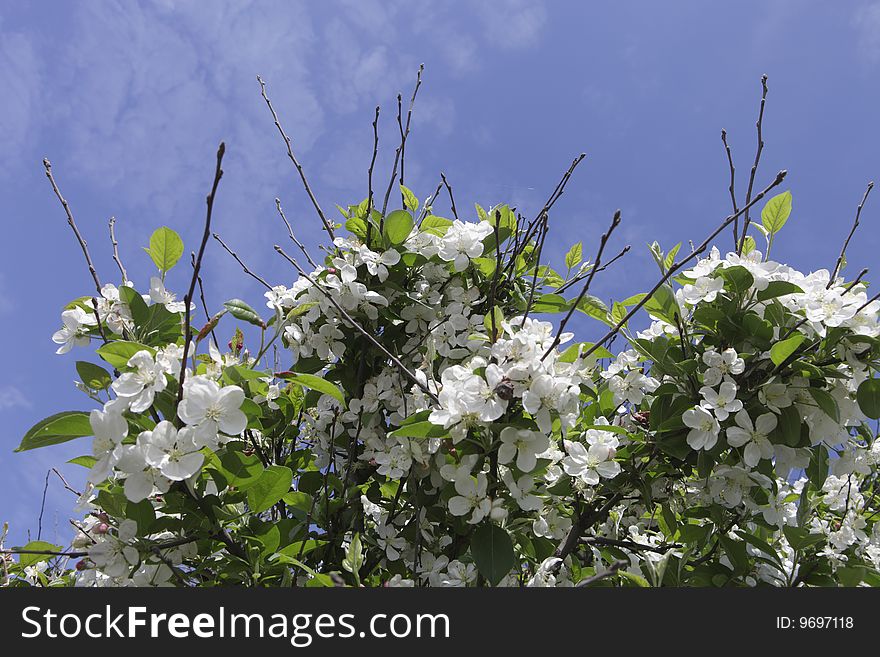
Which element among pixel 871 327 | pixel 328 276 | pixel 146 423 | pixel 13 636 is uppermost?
pixel 328 276

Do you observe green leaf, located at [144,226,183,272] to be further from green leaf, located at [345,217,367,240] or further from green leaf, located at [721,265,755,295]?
green leaf, located at [721,265,755,295]

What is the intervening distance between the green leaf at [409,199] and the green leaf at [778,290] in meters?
1.19

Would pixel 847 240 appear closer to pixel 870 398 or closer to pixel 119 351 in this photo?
pixel 870 398

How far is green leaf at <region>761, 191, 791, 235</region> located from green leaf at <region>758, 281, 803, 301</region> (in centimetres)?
31

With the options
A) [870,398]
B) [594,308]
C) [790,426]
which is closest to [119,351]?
[594,308]

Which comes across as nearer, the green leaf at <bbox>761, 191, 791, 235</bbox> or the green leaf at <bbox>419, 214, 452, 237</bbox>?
the green leaf at <bbox>761, 191, 791, 235</bbox>

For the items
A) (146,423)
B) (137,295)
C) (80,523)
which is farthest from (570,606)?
(80,523)

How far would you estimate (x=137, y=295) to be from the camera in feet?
5.67

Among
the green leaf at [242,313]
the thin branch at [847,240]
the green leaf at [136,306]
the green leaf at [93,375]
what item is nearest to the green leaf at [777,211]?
the thin branch at [847,240]

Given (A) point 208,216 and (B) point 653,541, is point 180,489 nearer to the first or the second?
(A) point 208,216

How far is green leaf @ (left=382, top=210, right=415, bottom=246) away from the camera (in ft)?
6.92

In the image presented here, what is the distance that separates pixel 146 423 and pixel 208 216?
554 millimetres

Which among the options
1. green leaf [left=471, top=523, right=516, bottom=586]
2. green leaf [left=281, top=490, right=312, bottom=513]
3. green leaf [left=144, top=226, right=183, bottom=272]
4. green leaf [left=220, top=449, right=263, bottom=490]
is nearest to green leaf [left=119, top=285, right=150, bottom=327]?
green leaf [left=144, top=226, right=183, bottom=272]

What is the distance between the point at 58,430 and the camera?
142 cm
